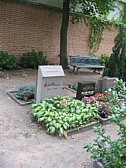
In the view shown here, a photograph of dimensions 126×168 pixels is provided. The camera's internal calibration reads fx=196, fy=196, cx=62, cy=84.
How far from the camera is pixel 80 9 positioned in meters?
12.2

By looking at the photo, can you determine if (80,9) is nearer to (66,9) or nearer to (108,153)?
(66,9)

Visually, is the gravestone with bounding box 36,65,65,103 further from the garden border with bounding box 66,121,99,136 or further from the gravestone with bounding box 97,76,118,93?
the gravestone with bounding box 97,76,118,93

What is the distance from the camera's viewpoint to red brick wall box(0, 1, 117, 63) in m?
9.98

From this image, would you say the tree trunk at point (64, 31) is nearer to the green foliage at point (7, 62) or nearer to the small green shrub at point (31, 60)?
the small green shrub at point (31, 60)

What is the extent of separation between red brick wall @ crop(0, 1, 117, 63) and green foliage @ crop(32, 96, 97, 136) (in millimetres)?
6382

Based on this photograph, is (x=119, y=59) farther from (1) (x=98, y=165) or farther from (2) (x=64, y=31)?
(1) (x=98, y=165)

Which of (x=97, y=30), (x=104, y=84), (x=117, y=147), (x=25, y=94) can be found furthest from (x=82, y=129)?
(x=97, y=30)

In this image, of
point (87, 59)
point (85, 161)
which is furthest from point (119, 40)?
point (85, 161)

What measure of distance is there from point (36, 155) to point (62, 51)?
26.8ft

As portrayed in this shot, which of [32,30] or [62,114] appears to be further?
[32,30]

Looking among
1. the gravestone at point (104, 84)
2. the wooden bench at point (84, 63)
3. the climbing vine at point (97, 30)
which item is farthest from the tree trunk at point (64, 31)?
the gravestone at point (104, 84)

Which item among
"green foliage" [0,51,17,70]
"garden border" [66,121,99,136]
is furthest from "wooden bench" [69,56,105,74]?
"garden border" [66,121,99,136]

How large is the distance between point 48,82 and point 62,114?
43.7 inches

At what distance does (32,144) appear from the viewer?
11.7 ft
